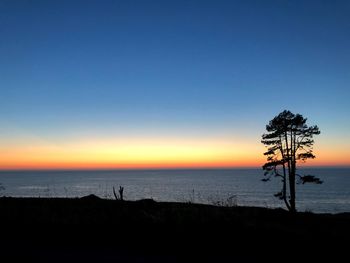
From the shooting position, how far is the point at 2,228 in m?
11.5

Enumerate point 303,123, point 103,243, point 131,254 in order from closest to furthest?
point 131,254
point 103,243
point 303,123

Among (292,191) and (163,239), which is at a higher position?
(163,239)

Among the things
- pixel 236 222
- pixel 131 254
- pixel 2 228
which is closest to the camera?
pixel 131 254

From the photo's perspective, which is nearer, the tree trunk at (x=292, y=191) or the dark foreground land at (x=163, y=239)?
the dark foreground land at (x=163, y=239)

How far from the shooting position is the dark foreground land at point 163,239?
8.30 metres

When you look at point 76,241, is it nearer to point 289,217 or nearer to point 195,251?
point 195,251

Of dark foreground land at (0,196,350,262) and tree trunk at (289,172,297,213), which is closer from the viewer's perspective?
dark foreground land at (0,196,350,262)

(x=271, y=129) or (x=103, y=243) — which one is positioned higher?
(x=271, y=129)

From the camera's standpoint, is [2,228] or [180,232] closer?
[180,232]

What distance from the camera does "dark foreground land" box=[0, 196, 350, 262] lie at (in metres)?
8.30

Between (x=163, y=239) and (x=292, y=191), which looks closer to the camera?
(x=163, y=239)

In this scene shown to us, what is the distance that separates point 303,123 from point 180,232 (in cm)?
2430

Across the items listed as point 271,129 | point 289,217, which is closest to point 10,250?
point 289,217

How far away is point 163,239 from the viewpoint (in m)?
9.70
